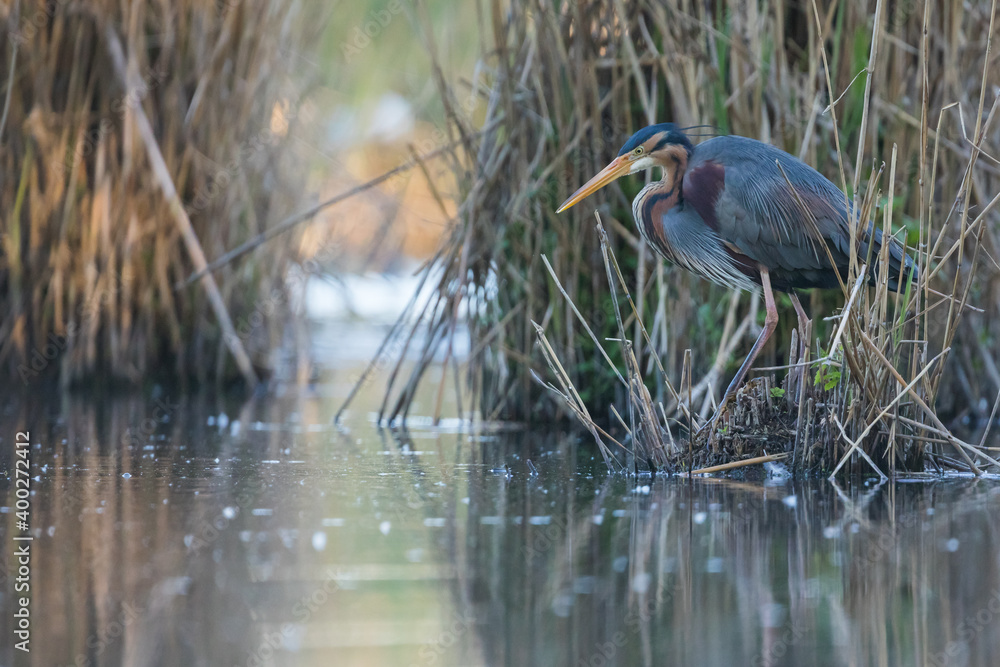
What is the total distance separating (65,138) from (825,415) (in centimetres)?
447

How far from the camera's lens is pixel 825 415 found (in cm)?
370

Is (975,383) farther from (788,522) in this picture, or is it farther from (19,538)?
(19,538)

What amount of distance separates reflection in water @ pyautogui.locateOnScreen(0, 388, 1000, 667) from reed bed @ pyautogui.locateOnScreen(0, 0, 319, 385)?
2.63 meters

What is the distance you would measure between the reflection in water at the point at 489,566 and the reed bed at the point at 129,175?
8.63 ft

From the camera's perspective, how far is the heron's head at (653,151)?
4.14m

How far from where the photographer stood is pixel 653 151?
13.7 ft

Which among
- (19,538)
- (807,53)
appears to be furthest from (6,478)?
(807,53)

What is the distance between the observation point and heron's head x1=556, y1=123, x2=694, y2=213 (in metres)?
4.14
